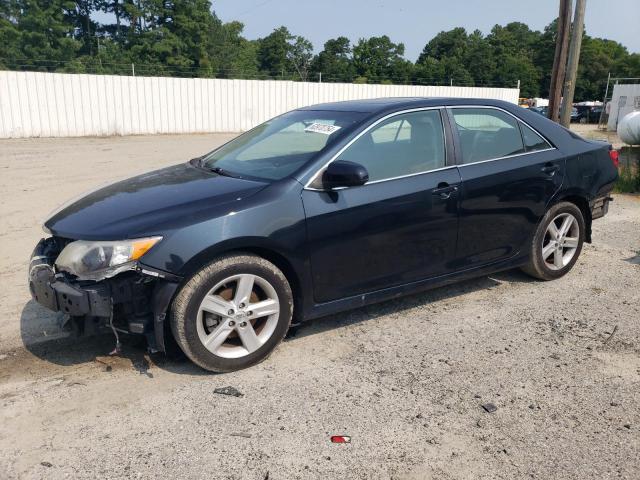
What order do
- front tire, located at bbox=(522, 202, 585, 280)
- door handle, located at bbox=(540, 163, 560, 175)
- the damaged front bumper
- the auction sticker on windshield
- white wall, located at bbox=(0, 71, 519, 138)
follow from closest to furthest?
the damaged front bumper < the auction sticker on windshield < door handle, located at bbox=(540, 163, 560, 175) < front tire, located at bbox=(522, 202, 585, 280) < white wall, located at bbox=(0, 71, 519, 138)

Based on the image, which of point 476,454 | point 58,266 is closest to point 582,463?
point 476,454

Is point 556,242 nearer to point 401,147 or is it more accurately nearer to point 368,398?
point 401,147

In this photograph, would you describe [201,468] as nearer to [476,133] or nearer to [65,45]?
[476,133]

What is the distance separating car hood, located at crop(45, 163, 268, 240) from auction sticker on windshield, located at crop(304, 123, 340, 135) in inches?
28.5

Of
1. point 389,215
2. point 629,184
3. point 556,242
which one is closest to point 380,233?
point 389,215

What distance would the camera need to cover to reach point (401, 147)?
441 cm

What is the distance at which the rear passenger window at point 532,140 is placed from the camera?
5090 millimetres

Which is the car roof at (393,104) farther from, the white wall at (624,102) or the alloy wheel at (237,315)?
the white wall at (624,102)

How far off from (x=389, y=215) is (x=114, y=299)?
192cm

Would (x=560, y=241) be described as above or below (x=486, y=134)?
below

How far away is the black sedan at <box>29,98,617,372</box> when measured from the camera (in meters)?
3.46

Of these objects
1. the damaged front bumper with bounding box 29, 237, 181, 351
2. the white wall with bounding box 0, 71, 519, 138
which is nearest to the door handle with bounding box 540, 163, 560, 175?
the damaged front bumper with bounding box 29, 237, 181, 351

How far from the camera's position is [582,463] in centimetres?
285

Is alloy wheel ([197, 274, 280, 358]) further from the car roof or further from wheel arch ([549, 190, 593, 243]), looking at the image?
wheel arch ([549, 190, 593, 243])
